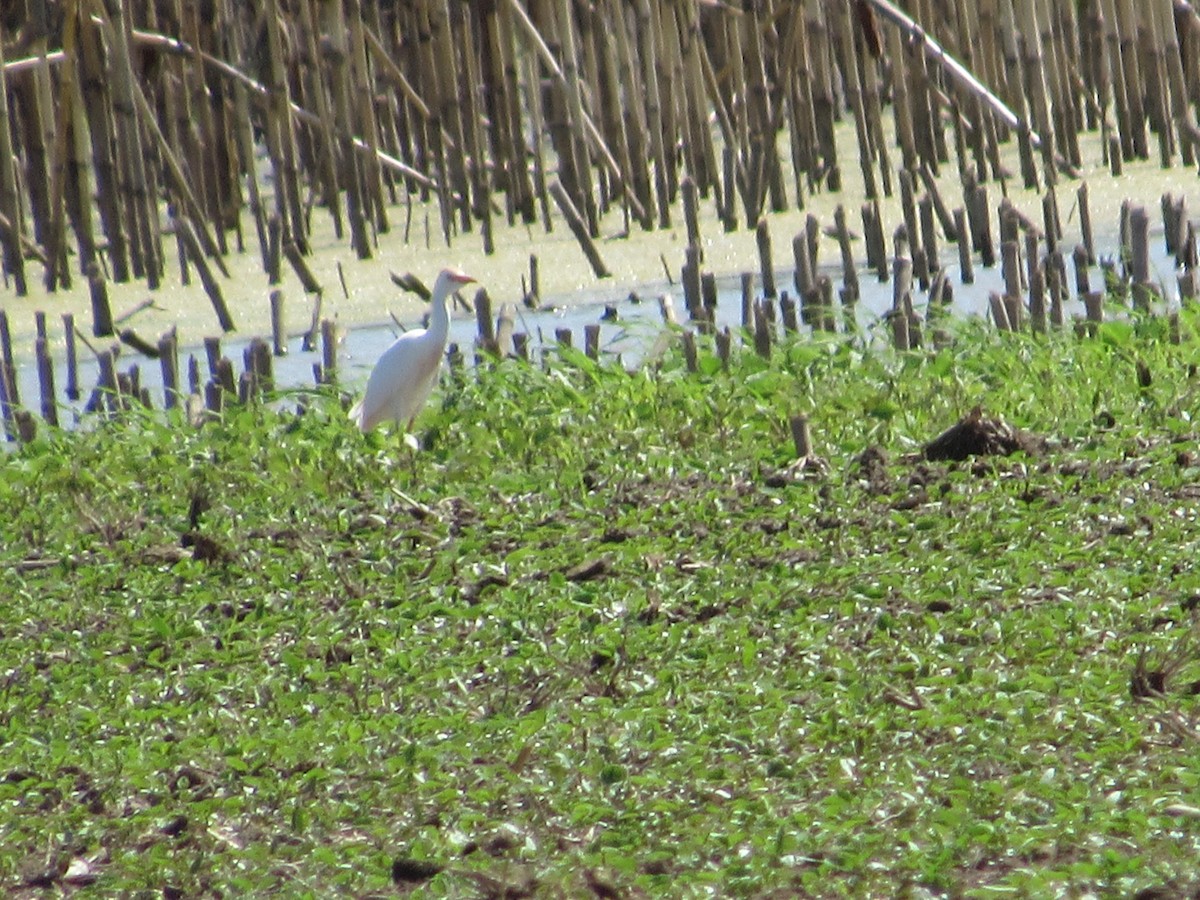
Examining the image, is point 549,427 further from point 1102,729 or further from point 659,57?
point 659,57

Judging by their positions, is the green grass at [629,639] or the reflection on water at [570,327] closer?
the green grass at [629,639]

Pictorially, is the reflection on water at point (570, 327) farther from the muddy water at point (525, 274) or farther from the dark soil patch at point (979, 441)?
the dark soil patch at point (979, 441)

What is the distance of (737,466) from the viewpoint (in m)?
5.83

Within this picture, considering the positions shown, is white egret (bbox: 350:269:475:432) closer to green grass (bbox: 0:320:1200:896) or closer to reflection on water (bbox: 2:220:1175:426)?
green grass (bbox: 0:320:1200:896)

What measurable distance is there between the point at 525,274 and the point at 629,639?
232 inches

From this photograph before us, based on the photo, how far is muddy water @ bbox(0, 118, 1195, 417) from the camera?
9.11 meters

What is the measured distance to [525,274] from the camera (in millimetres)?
10070

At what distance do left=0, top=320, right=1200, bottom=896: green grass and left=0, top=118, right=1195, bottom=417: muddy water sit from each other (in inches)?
75.9

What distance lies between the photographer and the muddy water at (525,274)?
29.9 feet

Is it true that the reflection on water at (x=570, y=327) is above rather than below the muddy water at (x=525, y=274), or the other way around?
below

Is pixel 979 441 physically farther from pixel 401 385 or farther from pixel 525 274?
pixel 525 274

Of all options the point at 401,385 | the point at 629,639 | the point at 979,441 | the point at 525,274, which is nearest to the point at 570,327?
the point at 525,274

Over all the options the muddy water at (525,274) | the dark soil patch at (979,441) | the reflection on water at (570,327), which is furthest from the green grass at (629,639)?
the muddy water at (525,274)

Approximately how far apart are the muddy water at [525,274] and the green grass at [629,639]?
1.93m
